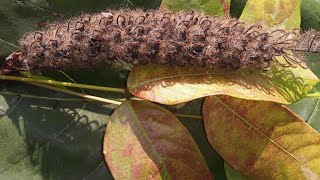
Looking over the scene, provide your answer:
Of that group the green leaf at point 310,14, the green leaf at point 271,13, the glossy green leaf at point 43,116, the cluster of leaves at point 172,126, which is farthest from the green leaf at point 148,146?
the green leaf at point 310,14

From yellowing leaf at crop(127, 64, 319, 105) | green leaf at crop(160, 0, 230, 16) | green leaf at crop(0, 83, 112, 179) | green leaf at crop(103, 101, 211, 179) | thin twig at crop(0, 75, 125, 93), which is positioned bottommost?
green leaf at crop(0, 83, 112, 179)

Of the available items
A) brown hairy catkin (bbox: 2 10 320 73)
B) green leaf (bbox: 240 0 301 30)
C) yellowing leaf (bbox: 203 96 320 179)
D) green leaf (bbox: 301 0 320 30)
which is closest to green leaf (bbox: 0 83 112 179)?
brown hairy catkin (bbox: 2 10 320 73)

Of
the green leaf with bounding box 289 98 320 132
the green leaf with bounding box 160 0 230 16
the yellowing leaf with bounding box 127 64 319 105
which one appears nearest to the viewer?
the yellowing leaf with bounding box 127 64 319 105

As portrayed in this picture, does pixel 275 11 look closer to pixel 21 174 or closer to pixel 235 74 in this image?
pixel 235 74

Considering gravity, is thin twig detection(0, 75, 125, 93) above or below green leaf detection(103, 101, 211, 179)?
above

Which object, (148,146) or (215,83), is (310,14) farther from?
(148,146)

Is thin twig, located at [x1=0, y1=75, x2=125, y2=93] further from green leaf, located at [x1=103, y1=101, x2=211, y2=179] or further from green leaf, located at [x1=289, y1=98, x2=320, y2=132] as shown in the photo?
green leaf, located at [x1=289, y1=98, x2=320, y2=132]
